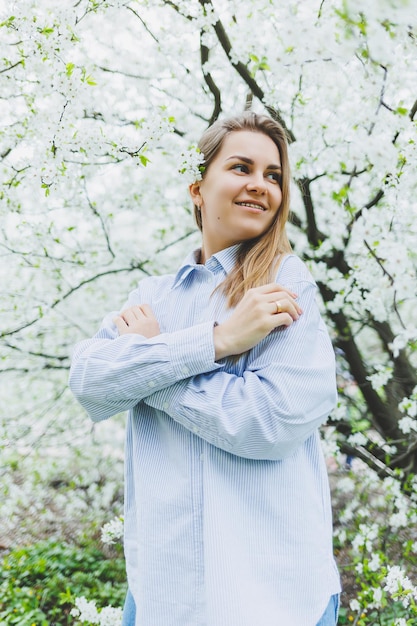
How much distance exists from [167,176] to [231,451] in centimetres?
318

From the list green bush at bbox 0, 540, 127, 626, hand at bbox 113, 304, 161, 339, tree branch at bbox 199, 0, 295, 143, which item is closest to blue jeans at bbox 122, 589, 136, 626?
hand at bbox 113, 304, 161, 339

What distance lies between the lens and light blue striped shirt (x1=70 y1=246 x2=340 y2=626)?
1.29 metres

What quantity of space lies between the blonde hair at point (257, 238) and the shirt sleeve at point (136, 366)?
0.72 ft

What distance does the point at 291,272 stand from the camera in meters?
1.54

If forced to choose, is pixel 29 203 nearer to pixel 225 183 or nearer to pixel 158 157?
pixel 158 157

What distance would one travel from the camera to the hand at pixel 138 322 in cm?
152

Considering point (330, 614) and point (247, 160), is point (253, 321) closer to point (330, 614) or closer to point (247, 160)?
point (247, 160)

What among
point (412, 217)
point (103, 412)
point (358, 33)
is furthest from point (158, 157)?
point (103, 412)

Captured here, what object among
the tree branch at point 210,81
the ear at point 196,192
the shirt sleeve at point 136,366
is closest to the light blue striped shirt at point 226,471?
the shirt sleeve at point 136,366

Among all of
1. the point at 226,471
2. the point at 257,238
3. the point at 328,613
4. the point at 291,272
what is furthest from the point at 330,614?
the point at 257,238

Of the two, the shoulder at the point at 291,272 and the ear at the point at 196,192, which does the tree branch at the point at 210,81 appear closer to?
the ear at the point at 196,192

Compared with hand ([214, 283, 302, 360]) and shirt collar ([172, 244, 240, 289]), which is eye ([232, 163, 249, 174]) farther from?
hand ([214, 283, 302, 360])

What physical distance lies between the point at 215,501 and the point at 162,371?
319 mm

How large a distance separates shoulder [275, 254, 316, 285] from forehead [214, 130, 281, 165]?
306 mm
